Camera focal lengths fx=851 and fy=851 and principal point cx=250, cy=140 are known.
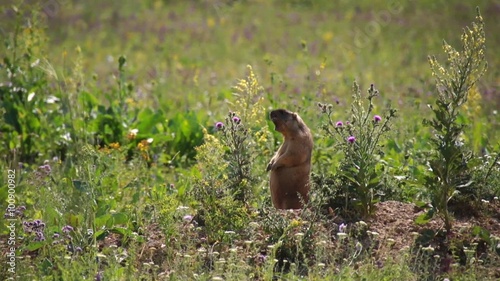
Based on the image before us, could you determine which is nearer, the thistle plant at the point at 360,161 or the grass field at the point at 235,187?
the grass field at the point at 235,187

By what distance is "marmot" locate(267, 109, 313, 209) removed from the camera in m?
5.95

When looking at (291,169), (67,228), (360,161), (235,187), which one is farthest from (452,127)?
(67,228)

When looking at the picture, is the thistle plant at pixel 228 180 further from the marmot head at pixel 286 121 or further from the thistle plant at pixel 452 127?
the thistle plant at pixel 452 127

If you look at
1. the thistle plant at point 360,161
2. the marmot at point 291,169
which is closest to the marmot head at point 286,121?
the marmot at point 291,169

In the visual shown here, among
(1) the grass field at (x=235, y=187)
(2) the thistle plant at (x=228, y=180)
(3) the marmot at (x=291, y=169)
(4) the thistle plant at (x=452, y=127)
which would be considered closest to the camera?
(1) the grass field at (x=235, y=187)

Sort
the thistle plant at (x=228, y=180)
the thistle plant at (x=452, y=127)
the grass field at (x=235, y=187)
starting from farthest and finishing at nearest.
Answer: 1. the thistle plant at (x=228, y=180)
2. the thistle plant at (x=452, y=127)
3. the grass field at (x=235, y=187)

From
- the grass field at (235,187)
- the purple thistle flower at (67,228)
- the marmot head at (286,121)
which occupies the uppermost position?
the marmot head at (286,121)

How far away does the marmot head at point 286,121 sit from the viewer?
19.8 ft

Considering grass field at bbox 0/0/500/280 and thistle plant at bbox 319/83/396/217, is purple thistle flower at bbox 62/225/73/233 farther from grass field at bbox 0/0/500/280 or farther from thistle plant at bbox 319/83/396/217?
thistle plant at bbox 319/83/396/217

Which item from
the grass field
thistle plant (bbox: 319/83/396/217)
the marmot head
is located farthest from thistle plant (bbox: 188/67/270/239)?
thistle plant (bbox: 319/83/396/217)

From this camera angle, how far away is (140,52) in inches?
616

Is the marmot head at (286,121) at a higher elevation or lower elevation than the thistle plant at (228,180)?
higher

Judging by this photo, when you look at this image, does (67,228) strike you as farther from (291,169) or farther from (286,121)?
(286,121)

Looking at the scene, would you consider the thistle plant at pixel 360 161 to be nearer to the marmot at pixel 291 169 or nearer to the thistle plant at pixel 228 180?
the marmot at pixel 291 169
